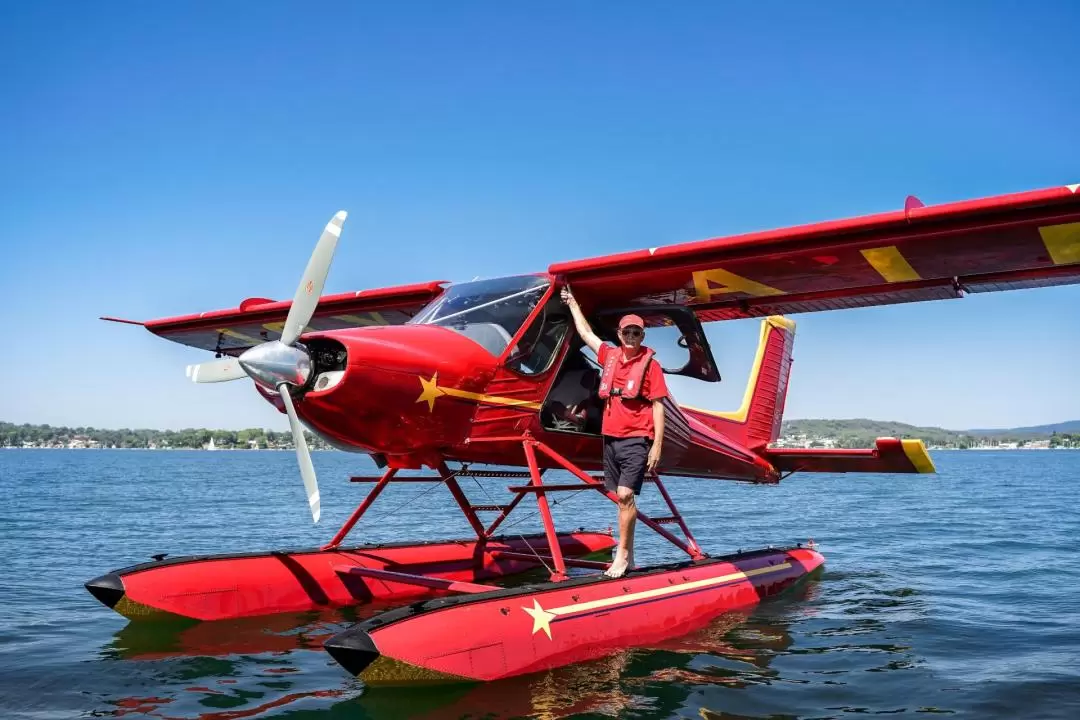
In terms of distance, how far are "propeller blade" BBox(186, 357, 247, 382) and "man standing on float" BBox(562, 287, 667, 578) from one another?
278 centimetres

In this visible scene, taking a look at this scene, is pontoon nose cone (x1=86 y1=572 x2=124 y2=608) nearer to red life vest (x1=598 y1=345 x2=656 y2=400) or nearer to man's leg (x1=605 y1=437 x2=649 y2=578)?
man's leg (x1=605 y1=437 x2=649 y2=578)

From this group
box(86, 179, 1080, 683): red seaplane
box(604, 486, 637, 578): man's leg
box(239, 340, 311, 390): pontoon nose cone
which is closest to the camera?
box(239, 340, 311, 390): pontoon nose cone

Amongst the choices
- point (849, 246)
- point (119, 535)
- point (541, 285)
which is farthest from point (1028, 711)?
point (119, 535)

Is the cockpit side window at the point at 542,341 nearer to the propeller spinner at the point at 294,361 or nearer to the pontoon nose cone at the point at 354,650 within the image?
the propeller spinner at the point at 294,361

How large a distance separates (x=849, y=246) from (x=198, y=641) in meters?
6.00

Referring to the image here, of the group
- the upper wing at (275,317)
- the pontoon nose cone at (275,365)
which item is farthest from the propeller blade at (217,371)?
the upper wing at (275,317)

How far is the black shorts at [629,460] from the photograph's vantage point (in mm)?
6367

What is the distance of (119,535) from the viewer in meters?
14.4

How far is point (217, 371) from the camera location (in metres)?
6.04

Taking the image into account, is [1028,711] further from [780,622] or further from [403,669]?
[403,669]

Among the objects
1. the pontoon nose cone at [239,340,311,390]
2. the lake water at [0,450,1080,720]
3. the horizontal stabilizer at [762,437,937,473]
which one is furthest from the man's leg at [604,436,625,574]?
the horizontal stabilizer at [762,437,937,473]

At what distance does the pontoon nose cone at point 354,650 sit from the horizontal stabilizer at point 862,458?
19.7 feet

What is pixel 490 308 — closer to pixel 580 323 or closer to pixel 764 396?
pixel 580 323

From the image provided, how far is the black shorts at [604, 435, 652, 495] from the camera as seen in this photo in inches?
251
